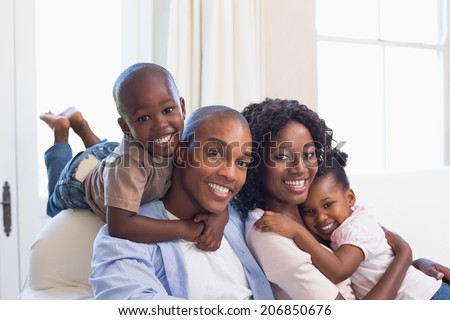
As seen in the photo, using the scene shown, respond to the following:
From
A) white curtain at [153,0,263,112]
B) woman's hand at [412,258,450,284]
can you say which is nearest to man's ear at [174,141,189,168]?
woman's hand at [412,258,450,284]

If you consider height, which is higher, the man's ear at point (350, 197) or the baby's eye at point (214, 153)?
the baby's eye at point (214, 153)

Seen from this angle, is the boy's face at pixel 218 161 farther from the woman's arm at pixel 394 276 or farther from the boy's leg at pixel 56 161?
the boy's leg at pixel 56 161

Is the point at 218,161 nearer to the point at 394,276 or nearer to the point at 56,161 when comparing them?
the point at 394,276

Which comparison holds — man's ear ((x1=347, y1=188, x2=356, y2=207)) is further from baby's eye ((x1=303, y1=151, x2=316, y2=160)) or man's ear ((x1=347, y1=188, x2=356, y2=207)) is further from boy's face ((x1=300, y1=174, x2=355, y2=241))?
baby's eye ((x1=303, y1=151, x2=316, y2=160))

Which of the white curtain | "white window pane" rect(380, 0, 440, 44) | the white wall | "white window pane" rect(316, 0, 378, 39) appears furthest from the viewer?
"white window pane" rect(380, 0, 440, 44)

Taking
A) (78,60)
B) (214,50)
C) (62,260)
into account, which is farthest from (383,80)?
(62,260)

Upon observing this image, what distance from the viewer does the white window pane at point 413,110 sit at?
3033mm

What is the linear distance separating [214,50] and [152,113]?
3.35 ft

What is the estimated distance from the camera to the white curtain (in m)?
2.02

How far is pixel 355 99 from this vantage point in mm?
2963

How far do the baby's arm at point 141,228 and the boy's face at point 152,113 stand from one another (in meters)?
0.17

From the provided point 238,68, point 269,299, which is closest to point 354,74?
point 238,68

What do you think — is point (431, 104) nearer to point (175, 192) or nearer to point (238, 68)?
point (238, 68)

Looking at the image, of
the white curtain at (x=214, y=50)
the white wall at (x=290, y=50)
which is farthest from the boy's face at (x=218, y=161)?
the white wall at (x=290, y=50)
